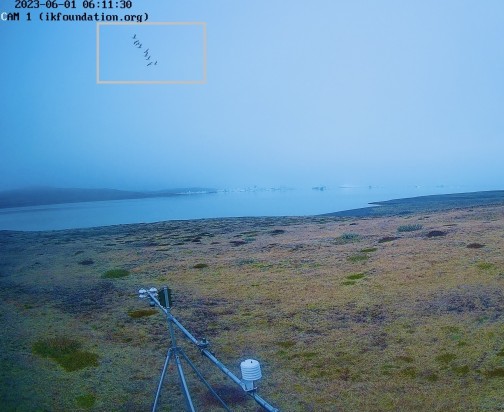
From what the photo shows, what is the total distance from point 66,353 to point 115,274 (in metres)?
13.2

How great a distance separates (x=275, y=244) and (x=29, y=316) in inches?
859

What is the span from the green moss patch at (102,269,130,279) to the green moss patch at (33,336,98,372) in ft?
37.3

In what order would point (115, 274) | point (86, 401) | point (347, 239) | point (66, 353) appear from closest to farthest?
point (86, 401), point (66, 353), point (115, 274), point (347, 239)

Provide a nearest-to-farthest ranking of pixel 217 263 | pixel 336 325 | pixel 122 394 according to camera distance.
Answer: pixel 122 394
pixel 336 325
pixel 217 263

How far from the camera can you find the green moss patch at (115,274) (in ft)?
83.0

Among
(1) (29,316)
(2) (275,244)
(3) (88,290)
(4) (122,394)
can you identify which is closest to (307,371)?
(4) (122,394)

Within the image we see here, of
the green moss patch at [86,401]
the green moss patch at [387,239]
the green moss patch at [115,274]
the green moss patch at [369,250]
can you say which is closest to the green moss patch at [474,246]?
the green moss patch at [369,250]

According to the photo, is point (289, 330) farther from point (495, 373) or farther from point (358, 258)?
point (358, 258)

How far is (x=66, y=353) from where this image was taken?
12.8 m

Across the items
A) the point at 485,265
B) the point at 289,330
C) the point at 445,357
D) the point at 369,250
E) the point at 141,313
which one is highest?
the point at 485,265

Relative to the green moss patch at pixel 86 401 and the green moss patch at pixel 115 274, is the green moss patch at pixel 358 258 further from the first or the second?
the green moss patch at pixel 86 401

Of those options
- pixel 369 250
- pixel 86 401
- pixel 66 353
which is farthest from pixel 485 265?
pixel 66 353

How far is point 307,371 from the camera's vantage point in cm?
1102

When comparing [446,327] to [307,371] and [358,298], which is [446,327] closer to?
[358,298]
